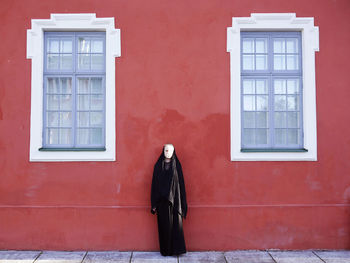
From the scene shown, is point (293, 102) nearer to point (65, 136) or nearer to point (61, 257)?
point (65, 136)

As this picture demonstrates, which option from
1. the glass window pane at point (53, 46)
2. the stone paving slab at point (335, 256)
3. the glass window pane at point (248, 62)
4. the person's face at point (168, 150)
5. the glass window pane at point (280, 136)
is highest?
the glass window pane at point (53, 46)

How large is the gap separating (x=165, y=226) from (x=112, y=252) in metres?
0.97

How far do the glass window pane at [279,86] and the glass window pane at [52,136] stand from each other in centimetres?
370

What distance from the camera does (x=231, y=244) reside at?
5637mm

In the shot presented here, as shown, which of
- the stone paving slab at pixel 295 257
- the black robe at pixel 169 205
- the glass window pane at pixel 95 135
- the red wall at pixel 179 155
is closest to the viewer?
the stone paving slab at pixel 295 257

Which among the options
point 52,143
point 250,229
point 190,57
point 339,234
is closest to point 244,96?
point 190,57

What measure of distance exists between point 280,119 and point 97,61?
3.19 metres

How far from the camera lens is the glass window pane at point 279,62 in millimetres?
5945

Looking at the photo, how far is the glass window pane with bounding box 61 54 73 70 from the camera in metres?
5.93

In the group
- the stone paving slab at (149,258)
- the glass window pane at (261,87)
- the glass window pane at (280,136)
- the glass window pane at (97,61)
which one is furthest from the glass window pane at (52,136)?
the glass window pane at (280,136)

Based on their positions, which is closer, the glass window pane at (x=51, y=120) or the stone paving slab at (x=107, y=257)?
the stone paving slab at (x=107, y=257)

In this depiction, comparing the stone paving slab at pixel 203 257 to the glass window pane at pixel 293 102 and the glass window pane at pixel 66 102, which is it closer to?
the glass window pane at pixel 293 102

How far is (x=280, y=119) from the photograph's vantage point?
5.91 meters

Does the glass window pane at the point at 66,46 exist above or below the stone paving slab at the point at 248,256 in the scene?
above
